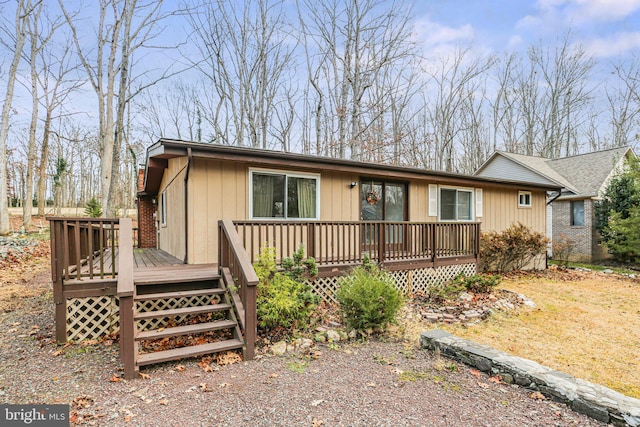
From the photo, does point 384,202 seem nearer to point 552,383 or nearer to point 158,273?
point 158,273

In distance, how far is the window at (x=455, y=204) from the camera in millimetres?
9750

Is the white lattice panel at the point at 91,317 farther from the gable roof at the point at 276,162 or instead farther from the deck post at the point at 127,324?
the gable roof at the point at 276,162

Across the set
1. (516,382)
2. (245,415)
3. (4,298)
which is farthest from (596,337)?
(4,298)

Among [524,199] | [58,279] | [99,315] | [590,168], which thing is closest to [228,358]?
[99,315]

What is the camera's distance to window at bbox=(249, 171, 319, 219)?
675 centimetres

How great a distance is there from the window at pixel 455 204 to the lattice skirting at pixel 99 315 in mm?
7241

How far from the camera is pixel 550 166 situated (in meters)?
18.0

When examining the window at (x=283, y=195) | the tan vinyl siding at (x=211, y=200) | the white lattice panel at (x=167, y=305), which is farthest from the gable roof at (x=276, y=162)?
the white lattice panel at (x=167, y=305)

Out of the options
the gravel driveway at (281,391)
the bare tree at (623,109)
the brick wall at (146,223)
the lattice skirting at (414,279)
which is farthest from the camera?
the bare tree at (623,109)

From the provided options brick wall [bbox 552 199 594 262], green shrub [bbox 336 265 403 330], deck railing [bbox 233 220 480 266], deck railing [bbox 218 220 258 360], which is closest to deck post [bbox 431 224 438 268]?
deck railing [bbox 233 220 480 266]

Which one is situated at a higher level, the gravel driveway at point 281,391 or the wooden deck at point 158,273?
the wooden deck at point 158,273

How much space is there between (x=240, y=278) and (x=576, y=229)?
1578 centimetres

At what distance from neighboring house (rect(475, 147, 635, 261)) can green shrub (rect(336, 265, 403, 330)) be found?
11664 millimetres

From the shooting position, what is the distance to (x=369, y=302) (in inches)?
181
